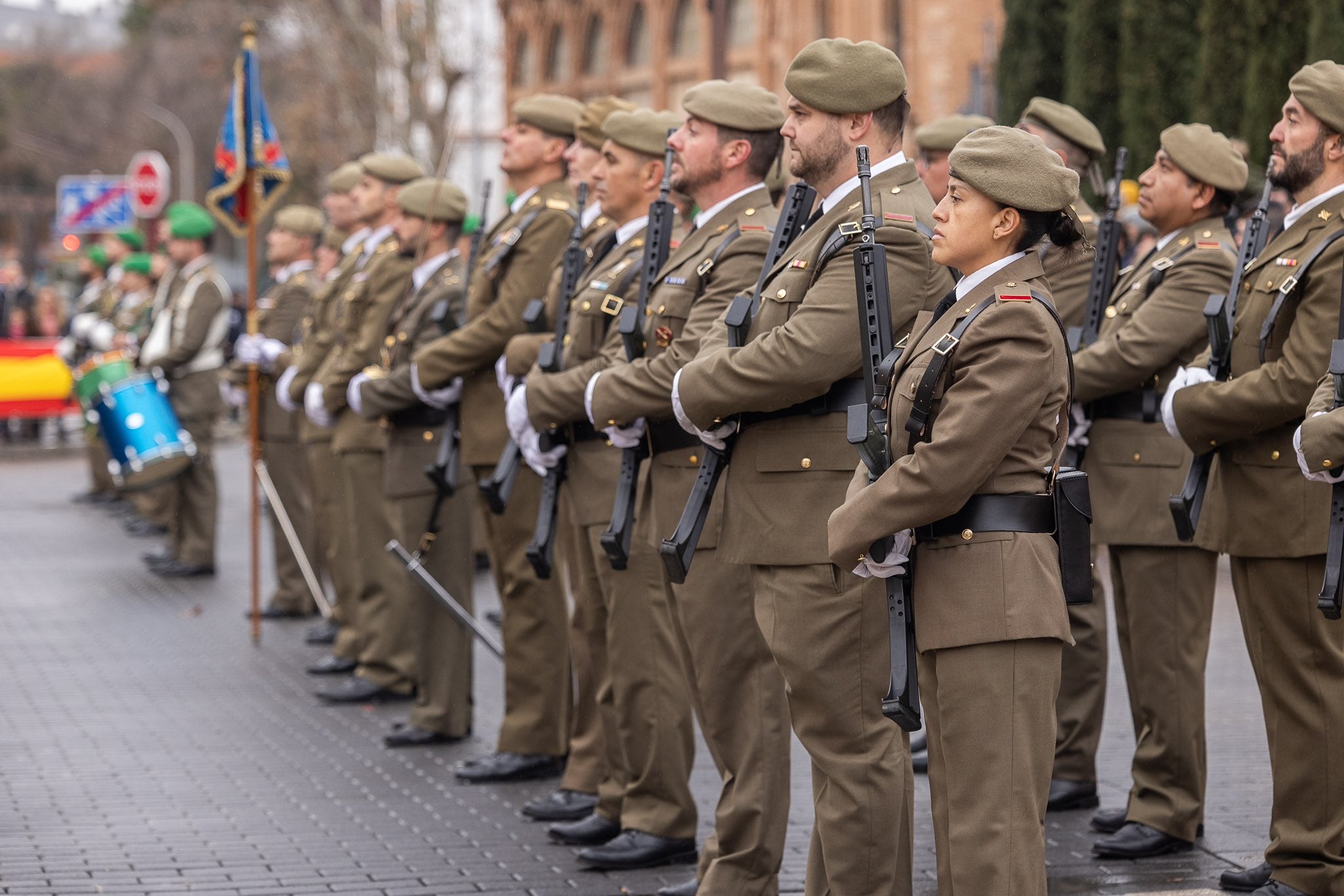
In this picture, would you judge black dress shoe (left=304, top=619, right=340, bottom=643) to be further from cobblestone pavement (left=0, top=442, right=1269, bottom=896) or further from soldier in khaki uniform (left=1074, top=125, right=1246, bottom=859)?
soldier in khaki uniform (left=1074, top=125, right=1246, bottom=859)

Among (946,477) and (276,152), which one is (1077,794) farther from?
(276,152)

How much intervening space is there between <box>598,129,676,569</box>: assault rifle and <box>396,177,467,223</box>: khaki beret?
2.72 meters

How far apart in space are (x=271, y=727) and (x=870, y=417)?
499 cm

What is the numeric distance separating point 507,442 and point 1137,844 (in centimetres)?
292

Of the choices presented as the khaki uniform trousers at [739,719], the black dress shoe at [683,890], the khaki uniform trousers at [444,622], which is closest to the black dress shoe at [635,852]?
the black dress shoe at [683,890]

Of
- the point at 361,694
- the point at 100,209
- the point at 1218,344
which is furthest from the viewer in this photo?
the point at 100,209

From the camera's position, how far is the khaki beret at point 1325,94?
18.0 feet

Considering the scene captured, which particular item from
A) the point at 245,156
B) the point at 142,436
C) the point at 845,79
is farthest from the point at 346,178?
the point at 845,79

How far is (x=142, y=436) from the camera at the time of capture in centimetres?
1292

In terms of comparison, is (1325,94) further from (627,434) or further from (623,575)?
(623,575)

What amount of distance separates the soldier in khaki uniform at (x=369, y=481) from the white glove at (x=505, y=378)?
1580mm

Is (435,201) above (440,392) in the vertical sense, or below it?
above

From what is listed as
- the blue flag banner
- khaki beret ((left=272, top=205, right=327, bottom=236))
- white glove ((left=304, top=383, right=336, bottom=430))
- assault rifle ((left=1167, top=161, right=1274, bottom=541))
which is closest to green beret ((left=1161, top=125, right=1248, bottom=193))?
assault rifle ((left=1167, top=161, right=1274, bottom=541))

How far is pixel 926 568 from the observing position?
4.45 m
